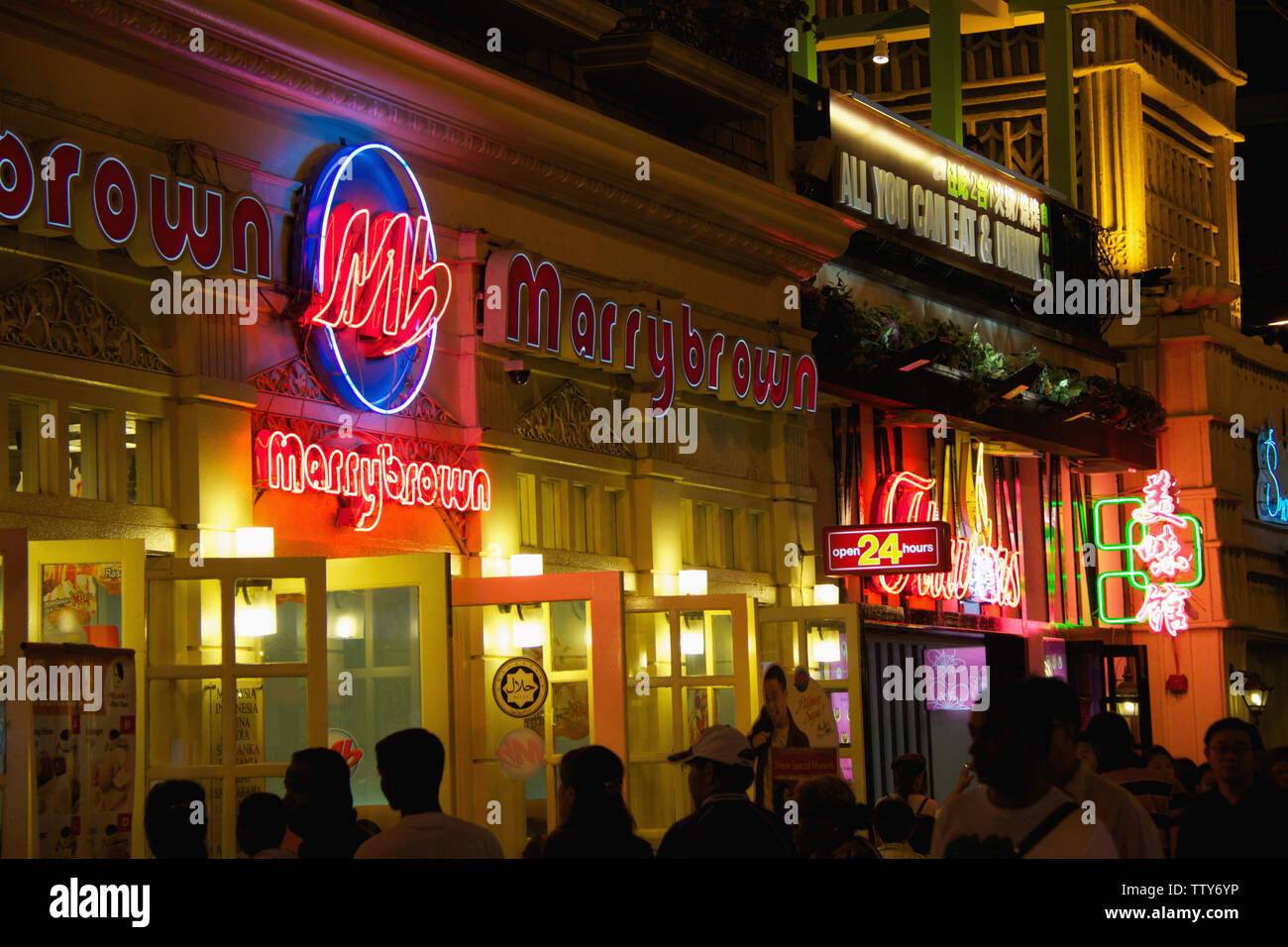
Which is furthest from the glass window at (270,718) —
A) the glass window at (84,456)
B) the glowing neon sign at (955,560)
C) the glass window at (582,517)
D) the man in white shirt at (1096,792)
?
the glowing neon sign at (955,560)

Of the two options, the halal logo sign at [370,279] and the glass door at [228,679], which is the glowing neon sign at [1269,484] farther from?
the glass door at [228,679]

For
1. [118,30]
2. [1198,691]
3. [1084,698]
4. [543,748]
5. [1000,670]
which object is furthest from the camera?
[1198,691]

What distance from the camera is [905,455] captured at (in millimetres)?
20875

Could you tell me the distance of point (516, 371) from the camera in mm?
14203

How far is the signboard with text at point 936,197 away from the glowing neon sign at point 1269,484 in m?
5.76

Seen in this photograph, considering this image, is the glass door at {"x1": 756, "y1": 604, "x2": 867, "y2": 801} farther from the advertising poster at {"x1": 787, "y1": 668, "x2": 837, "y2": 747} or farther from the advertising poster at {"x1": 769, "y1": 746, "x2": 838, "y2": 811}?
the advertising poster at {"x1": 769, "y1": 746, "x2": 838, "y2": 811}

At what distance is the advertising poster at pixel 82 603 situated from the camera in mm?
10320

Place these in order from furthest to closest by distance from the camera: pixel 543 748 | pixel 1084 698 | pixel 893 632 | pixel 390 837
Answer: pixel 1084 698, pixel 893 632, pixel 543 748, pixel 390 837

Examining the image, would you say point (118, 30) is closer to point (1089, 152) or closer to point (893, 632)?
point (893, 632)

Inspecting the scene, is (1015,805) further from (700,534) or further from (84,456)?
(700,534)

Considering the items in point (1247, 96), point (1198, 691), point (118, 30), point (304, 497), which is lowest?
point (1198, 691)

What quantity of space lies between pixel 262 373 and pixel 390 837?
609cm

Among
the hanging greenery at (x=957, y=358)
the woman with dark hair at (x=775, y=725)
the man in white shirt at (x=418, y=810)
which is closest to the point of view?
the man in white shirt at (x=418, y=810)
